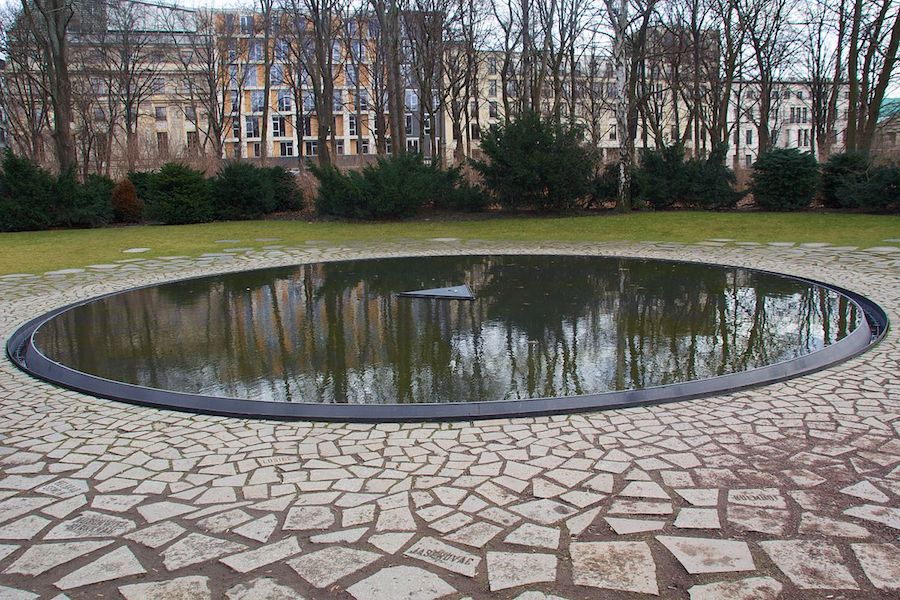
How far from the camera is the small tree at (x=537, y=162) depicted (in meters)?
19.6

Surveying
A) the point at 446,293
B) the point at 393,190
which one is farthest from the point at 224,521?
the point at 393,190

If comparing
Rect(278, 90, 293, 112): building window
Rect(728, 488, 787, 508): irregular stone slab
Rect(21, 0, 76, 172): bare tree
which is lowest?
Rect(728, 488, 787, 508): irregular stone slab

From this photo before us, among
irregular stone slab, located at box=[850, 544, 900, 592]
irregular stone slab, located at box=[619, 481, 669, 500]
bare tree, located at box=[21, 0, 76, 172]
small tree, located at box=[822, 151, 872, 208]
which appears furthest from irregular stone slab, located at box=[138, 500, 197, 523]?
bare tree, located at box=[21, 0, 76, 172]

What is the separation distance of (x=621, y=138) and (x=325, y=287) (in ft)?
45.7

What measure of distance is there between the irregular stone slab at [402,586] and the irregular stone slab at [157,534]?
0.95 meters

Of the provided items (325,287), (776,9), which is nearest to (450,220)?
(325,287)

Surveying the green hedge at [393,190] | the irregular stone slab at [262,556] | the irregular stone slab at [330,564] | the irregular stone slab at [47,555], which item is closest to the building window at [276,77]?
the green hedge at [393,190]

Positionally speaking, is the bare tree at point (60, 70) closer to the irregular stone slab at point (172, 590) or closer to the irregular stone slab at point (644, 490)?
the irregular stone slab at point (172, 590)

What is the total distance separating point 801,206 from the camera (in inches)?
812

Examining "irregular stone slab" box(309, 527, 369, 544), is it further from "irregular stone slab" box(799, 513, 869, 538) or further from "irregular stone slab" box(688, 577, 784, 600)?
"irregular stone slab" box(799, 513, 869, 538)

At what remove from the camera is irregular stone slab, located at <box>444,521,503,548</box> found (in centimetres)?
305

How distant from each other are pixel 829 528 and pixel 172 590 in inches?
107

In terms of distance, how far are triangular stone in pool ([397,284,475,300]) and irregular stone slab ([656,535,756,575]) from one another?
5805 mm

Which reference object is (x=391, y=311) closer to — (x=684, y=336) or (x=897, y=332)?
(x=684, y=336)
